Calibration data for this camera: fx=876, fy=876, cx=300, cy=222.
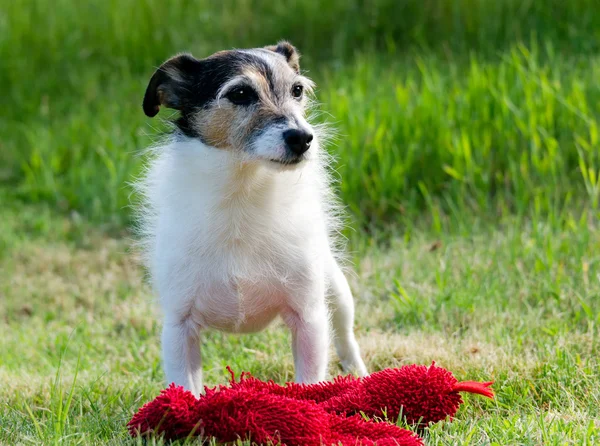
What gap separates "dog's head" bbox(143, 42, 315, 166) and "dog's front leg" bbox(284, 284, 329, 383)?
0.63m

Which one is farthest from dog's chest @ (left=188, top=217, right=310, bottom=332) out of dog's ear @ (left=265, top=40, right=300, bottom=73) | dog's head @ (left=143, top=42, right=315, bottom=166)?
dog's ear @ (left=265, top=40, right=300, bottom=73)

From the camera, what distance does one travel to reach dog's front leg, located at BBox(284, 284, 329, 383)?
367 cm

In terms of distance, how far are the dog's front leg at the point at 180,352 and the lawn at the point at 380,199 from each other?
0.28 meters

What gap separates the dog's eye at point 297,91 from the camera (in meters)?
3.81

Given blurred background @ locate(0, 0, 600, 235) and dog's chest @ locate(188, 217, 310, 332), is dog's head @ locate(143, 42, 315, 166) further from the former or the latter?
blurred background @ locate(0, 0, 600, 235)

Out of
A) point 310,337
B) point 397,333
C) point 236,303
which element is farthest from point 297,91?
point 397,333

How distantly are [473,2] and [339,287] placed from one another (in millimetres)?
5308

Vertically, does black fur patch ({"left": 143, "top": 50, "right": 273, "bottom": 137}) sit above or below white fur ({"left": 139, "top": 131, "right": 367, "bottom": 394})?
above

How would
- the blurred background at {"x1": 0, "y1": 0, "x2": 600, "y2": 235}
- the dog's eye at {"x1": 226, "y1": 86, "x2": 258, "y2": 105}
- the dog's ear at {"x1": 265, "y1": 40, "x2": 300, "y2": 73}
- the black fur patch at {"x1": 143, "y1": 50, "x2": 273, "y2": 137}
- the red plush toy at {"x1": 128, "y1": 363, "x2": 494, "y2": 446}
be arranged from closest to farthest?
the red plush toy at {"x1": 128, "y1": 363, "x2": 494, "y2": 446}
the dog's eye at {"x1": 226, "y1": 86, "x2": 258, "y2": 105}
the black fur patch at {"x1": 143, "y1": 50, "x2": 273, "y2": 137}
the dog's ear at {"x1": 265, "y1": 40, "x2": 300, "y2": 73}
the blurred background at {"x1": 0, "y1": 0, "x2": 600, "y2": 235}

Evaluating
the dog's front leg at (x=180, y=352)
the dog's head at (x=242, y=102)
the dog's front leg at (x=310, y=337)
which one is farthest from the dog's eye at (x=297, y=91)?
the dog's front leg at (x=180, y=352)

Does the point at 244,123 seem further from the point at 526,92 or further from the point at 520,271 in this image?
the point at 526,92

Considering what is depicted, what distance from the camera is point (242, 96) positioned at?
3621mm

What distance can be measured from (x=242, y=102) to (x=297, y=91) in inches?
12.6

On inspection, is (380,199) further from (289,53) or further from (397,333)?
(289,53)
